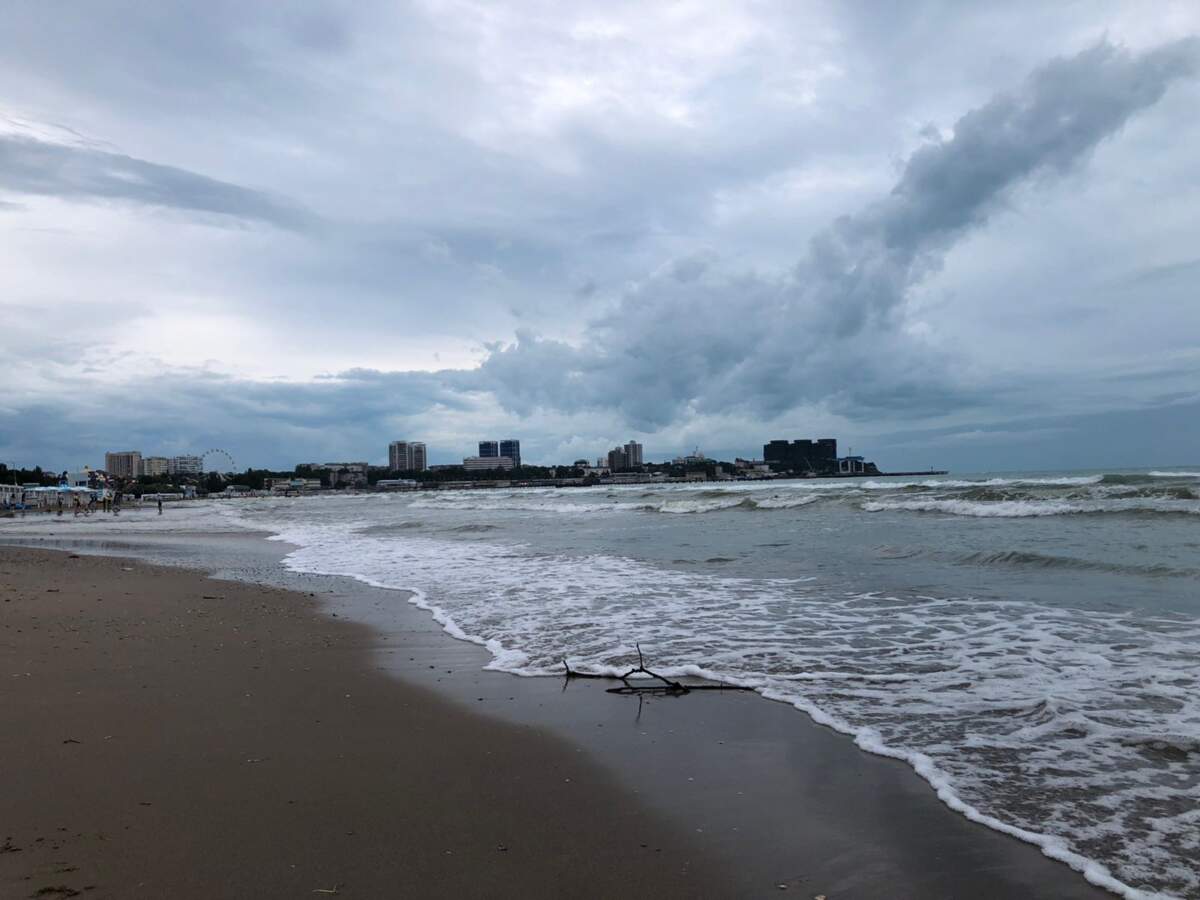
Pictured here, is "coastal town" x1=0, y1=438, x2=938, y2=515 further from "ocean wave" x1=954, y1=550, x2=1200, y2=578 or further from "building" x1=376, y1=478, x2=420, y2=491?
"ocean wave" x1=954, y1=550, x2=1200, y2=578

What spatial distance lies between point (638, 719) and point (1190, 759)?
9.84ft

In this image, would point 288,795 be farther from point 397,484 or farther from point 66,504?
point 397,484

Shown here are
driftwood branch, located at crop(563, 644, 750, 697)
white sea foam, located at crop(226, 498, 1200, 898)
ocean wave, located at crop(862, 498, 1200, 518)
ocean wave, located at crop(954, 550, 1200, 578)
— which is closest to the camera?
white sea foam, located at crop(226, 498, 1200, 898)

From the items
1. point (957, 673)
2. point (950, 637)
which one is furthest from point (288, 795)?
point (950, 637)

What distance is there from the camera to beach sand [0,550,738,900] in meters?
2.81

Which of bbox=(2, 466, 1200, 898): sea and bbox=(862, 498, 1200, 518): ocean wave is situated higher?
bbox=(862, 498, 1200, 518): ocean wave

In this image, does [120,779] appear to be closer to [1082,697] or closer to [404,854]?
[404,854]

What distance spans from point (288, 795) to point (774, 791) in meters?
2.34

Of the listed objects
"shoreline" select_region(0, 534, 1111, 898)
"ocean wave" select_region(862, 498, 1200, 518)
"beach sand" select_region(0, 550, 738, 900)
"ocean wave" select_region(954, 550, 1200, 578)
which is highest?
"ocean wave" select_region(862, 498, 1200, 518)

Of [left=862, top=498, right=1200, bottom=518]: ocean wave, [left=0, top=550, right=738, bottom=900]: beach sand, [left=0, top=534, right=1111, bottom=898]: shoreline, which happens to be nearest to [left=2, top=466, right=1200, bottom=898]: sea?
[left=0, top=534, right=1111, bottom=898]: shoreline

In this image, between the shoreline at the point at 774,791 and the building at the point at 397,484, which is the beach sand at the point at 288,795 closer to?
the shoreline at the point at 774,791

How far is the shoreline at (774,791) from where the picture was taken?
2.86 metres

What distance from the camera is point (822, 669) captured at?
5.94 metres

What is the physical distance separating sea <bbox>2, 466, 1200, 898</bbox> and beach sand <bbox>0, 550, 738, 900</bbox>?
5.26 feet
